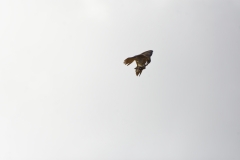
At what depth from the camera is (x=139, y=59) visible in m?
45.0

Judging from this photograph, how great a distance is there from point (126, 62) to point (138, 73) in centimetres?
436

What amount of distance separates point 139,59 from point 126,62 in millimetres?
2533

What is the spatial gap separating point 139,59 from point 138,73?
245cm

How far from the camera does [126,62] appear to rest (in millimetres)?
42938

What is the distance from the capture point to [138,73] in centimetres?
4691

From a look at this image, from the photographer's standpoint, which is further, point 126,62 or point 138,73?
point 138,73
